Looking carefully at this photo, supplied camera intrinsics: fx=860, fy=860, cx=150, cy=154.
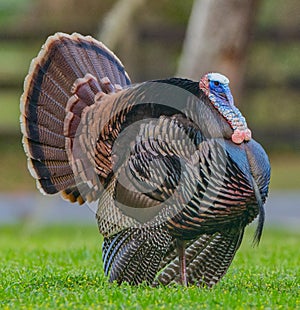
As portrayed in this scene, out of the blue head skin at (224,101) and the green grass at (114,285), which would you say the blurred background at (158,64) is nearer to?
the green grass at (114,285)

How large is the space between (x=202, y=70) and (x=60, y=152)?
4668 millimetres

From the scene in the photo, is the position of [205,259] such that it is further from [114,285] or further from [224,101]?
[224,101]

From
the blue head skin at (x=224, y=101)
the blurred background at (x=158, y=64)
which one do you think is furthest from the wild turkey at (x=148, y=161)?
the blurred background at (x=158, y=64)

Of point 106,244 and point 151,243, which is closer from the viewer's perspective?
point 151,243

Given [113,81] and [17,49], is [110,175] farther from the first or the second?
[17,49]

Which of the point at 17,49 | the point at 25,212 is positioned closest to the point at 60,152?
the point at 25,212

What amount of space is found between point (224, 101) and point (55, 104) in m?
1.40

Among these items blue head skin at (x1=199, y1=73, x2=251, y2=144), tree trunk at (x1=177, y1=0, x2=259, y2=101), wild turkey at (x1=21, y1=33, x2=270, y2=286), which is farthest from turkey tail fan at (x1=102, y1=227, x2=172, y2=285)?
tree trunk at (x1=177, y1=0, x2=259, y2=101)

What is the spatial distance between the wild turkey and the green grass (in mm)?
284

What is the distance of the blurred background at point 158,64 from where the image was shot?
1439 cm

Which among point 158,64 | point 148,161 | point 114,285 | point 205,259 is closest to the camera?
point 148,161

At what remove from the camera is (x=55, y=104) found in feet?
19.9

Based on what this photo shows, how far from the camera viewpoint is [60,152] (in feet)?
19.6

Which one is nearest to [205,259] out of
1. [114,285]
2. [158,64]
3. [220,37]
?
[114,285]
